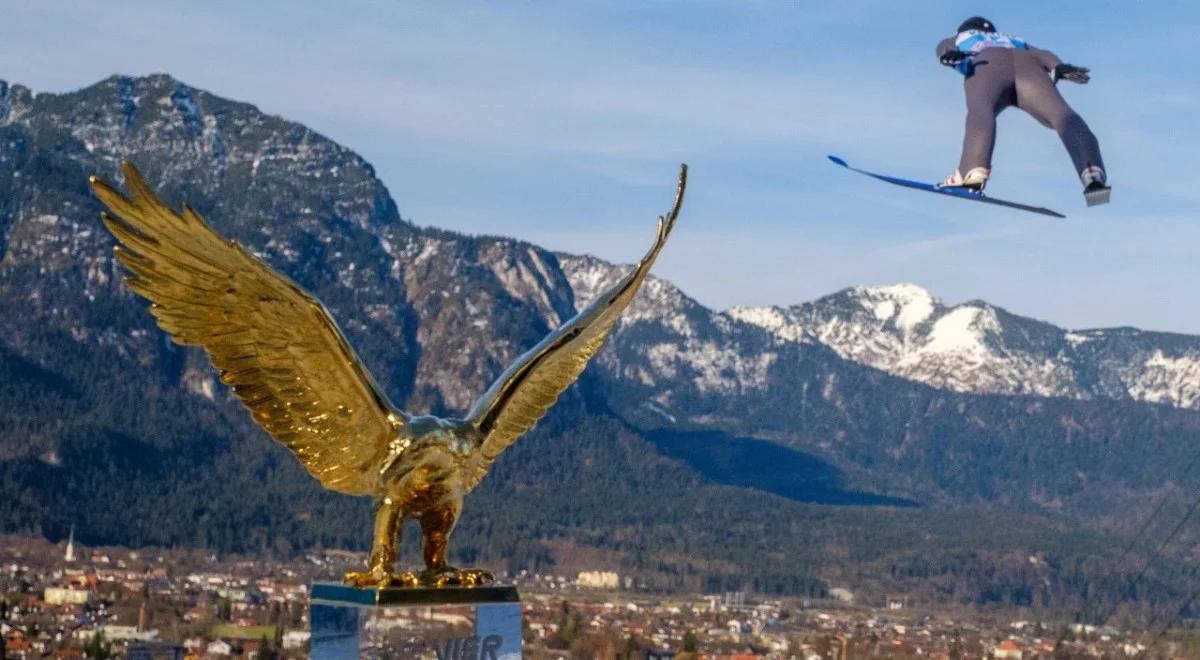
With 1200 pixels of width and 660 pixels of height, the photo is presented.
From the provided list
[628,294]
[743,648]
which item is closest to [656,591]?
[743,648]

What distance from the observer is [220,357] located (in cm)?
1475

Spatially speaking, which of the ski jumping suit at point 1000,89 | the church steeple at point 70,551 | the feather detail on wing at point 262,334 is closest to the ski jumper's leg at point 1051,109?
the ski jumping suit at point 1000,89

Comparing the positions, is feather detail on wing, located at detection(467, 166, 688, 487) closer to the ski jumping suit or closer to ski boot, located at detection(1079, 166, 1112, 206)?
the ski jumping suit

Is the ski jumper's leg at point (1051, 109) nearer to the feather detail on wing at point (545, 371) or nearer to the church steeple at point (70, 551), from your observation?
the feather detail on wing at point (545, 371)

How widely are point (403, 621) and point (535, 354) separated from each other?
2.25 m

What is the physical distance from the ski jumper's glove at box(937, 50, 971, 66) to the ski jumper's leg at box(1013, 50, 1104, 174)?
31 centimetres

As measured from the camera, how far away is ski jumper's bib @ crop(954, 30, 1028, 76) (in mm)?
14859

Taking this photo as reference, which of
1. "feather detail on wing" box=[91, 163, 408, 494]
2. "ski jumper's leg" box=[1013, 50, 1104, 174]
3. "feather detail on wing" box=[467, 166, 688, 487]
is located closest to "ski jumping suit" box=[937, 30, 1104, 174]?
"ski jumper's leg" box=[1013, 50, 1104, 174]

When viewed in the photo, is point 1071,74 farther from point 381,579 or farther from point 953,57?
point 381,579

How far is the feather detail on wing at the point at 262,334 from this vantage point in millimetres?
13875

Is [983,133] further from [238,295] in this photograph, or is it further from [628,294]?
[238,295]

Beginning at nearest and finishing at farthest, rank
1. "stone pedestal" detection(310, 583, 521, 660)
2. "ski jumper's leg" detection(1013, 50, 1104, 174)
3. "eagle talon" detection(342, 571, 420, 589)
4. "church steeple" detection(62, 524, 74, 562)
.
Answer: "ski jumper's leg" detection(1013, 50, 1104, 174), "stone pedestal" detection(310, 583, 521, 660), "eagle talon" detection(342, 571, 420, 589), "church steeple" detection(62, 524, 74, 562)

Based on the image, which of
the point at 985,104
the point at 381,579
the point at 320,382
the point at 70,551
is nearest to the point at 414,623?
the point at 381,579

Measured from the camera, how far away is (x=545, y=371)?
16.5 metres
